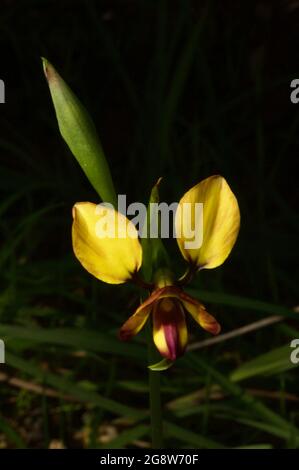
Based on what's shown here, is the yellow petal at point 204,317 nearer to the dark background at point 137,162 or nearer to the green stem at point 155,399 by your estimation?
the green stem at point 155,399

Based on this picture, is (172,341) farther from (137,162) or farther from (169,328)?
(137,162)

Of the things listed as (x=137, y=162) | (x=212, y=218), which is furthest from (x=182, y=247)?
(x=137, y=162)

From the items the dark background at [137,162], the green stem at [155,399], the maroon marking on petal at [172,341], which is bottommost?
the green stem at [155,399]

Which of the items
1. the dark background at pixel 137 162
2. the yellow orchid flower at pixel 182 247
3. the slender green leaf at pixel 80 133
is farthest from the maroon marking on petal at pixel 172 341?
the dark background at pixel 137 162

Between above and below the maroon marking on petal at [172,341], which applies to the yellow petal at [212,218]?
above

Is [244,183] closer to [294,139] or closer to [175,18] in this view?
[294,139]

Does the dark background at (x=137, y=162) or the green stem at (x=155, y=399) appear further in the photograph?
the dark background at (x=137, y=162)
